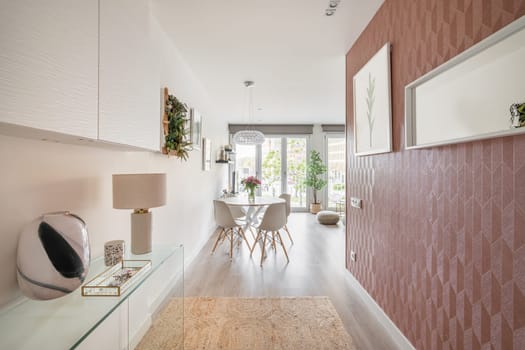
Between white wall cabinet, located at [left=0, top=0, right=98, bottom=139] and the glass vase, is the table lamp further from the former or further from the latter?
the glass vase

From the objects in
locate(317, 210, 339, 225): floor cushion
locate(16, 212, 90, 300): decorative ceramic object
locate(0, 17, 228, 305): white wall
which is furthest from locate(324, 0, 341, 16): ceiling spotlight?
locate(317, 210, 339, 225): floor cushion

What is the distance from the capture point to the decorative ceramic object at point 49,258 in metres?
Result: 0.95

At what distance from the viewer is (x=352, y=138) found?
9.68 feet

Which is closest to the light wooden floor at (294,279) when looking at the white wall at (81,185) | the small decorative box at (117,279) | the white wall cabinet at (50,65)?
the white wall at (81,185)

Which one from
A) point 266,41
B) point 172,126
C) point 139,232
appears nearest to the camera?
point 139,232

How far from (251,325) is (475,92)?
7.25 ft

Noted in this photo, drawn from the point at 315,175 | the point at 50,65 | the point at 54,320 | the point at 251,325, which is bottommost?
the point at 251,325

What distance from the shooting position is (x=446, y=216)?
1.43 metres

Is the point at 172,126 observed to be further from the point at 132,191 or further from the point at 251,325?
the point at 251,325

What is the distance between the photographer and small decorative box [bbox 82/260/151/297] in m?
1.13

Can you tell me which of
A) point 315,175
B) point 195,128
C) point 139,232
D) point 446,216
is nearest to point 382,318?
point 446,216

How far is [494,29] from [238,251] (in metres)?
3.79

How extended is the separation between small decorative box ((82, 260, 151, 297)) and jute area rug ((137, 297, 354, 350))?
880 mm

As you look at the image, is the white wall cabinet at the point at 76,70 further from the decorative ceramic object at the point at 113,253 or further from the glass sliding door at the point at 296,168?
the glass sliding door at the point at 296,168
